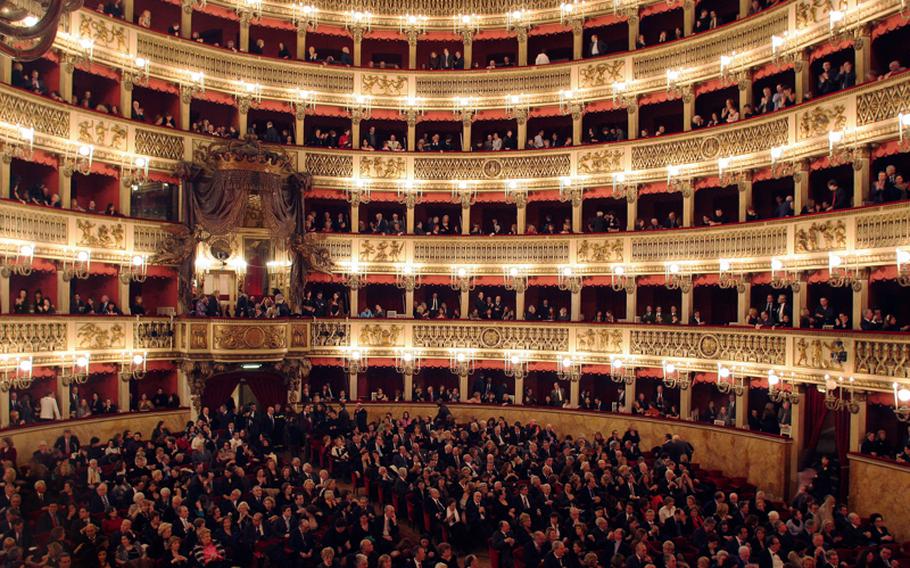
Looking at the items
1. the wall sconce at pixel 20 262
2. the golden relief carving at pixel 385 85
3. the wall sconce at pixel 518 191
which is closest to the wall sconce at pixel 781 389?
the wall sconce at pixel 518 191

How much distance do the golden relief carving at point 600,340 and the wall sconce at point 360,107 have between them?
460 inches

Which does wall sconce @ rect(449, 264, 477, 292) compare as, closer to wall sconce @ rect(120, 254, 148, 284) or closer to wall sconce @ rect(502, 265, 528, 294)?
wall sconce @ rect(502, 265, 528, 294)

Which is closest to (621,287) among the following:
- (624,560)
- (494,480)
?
(494,480)

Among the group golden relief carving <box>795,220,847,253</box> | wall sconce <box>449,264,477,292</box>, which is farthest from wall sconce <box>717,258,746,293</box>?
wall sconce <box>449,264,477,292</box>

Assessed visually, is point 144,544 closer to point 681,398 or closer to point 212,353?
point 212,353

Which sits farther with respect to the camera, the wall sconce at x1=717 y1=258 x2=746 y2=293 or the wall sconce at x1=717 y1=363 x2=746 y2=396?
the wall sconce at x1=717 y1=258 x2=746 y2=293

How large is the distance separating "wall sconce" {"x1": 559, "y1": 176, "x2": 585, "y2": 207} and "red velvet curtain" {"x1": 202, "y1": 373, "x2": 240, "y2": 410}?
13.1 metres

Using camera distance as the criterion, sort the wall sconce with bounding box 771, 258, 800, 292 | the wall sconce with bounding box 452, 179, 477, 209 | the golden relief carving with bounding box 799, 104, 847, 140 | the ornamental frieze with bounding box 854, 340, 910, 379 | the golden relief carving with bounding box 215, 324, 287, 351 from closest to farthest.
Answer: the ornamental frieze with bounding box 854, 340, 910, 379 → the golden relief carving with bounding box 799, 104, 847, 140 → the wall sconce with bounding box 771, 258, 800, 292 → the golden relief carving with bounding box 215, 324, 287, 351 → the wall sconce with bounding box 452, 179, 477, 209

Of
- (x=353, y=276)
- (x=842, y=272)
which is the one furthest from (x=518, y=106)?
(x=842, y=272)

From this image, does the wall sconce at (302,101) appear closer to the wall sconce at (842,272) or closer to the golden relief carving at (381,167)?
the golden relief carving at (381,167)

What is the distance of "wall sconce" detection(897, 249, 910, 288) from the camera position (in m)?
18.4

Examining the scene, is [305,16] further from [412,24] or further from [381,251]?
[381,251]

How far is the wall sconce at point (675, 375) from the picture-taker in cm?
2611

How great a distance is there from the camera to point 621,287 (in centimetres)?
2898
